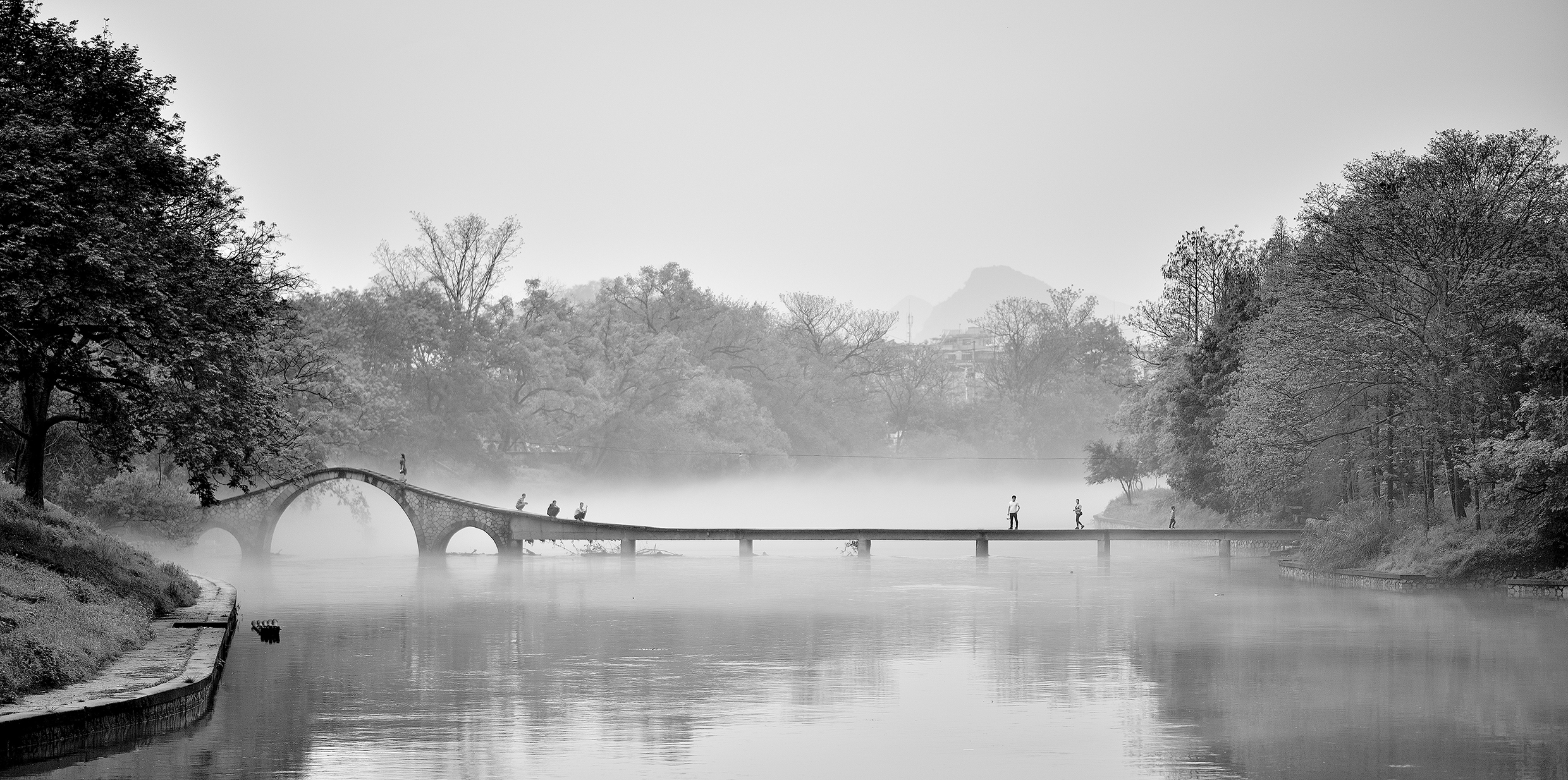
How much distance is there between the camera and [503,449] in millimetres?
93500

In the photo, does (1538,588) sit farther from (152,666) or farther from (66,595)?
(66,595)

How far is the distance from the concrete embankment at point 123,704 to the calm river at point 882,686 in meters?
0.40

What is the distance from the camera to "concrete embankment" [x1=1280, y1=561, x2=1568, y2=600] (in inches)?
1666

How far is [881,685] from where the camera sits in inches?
1078

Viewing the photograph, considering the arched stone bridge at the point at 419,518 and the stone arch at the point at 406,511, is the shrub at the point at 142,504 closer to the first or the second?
the arched stone bridge at the point at 419,518

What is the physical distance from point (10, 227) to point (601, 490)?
74960 mm

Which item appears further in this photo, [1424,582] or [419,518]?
[419,518]

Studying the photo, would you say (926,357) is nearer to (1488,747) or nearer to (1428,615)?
(1428,615)

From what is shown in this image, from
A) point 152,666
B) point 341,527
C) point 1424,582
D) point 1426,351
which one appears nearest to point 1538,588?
point 1424,582

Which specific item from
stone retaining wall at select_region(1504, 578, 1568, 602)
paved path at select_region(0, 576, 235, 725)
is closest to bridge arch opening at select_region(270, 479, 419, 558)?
paved path at select_region(0, 576, 235, 725)

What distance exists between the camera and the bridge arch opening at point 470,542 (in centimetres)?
7800

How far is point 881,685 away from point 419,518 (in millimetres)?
40047

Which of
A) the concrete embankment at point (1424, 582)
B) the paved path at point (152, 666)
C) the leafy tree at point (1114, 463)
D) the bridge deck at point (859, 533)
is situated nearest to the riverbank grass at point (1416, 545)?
the concrete embankment at point (1424, 582)

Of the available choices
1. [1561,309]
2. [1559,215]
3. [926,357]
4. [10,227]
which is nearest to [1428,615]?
[1561,309]
